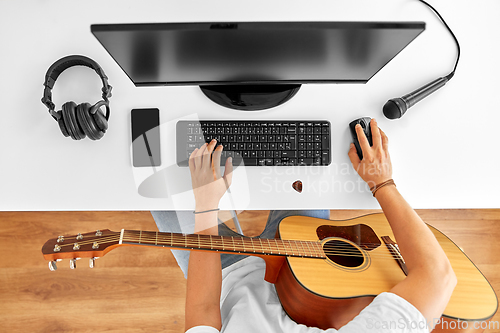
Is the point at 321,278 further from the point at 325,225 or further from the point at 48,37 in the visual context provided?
the point at 48,37

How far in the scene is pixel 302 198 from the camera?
84cm

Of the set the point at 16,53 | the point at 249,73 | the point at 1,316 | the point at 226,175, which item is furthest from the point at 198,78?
the point at 1,316

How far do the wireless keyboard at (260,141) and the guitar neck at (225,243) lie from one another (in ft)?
0.68

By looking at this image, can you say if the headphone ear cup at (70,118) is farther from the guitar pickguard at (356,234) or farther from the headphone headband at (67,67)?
the guitar pickguard at (356,234)

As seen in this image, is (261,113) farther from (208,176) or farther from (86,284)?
(86,284)

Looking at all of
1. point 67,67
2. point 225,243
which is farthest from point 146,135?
point 225,243

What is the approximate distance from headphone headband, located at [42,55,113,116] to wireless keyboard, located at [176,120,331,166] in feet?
0.66

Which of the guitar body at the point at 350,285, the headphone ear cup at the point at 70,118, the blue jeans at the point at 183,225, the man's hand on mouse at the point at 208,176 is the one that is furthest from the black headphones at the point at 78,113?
the guitar body at the point at 350,285

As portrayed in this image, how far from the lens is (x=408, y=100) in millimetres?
827

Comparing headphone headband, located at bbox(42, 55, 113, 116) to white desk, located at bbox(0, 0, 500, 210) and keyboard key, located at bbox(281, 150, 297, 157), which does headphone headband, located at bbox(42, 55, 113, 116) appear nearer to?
white desk, located at bbox(0, 0, 500, 210)

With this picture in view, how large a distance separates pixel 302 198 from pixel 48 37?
85 cm

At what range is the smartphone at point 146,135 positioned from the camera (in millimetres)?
834

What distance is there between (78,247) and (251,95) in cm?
56

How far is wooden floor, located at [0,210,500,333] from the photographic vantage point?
1339mm
